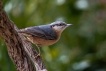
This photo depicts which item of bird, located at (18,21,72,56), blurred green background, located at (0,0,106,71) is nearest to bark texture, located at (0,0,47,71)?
bird, located at (18,21,72,56)

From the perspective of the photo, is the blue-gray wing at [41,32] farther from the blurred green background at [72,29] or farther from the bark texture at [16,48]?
the blurred green background at [72,29]

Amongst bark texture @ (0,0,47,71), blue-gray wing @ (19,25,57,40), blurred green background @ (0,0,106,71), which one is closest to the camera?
bark texture @ (0,0,47,71)

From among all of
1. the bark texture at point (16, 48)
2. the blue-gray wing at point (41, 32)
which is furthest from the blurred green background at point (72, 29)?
the bark texture at point (16, 48)

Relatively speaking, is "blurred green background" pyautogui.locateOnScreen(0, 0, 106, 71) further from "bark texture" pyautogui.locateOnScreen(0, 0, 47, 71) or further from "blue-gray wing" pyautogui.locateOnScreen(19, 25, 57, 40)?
"bark texture" pyautogui.locateOnScreen(0, 0, 47, 71)

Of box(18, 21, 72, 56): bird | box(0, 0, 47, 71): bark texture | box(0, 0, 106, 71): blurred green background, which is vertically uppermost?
box(0, 0, 106, 71): blurred green background

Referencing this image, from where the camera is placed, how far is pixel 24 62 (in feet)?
4.09

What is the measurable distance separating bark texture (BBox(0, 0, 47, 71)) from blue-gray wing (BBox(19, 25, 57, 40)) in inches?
1.9

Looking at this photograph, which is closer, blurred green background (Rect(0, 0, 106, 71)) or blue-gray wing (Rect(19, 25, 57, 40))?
blue-gray wing (Rect(19, 25, 57, 40))

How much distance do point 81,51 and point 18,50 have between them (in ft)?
4.27

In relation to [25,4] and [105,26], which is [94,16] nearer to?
[105,26]

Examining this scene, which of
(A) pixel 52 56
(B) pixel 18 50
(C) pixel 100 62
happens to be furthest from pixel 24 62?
(C) pixel 100 62

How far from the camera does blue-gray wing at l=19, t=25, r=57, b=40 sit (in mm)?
1316

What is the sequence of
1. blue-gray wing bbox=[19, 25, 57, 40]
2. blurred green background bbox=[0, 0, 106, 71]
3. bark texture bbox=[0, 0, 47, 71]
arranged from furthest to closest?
1. blurred green background bbox=[0, 0, 106, 71]
2. blue-gray wing bbox=[19, 25, 57, 40]
3. bark texture bbox=[0, 0, 47, 71]

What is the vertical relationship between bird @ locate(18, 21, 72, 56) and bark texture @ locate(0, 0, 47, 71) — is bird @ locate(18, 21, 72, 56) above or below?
above
